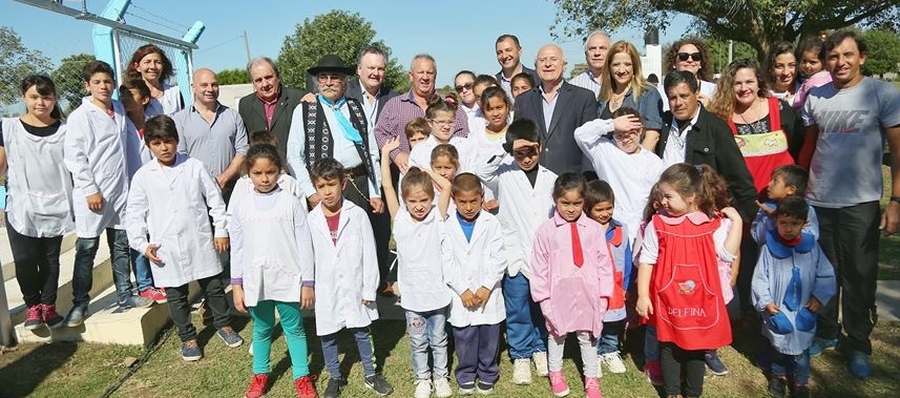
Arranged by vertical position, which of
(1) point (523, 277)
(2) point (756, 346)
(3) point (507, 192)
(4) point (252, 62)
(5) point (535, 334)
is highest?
(4) point (252, 62)

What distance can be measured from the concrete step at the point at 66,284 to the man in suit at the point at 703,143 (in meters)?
4.60

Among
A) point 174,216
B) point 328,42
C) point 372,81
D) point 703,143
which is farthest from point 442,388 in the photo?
point 328,42

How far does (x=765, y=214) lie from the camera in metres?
3.37

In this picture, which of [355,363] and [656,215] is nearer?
[656,215]

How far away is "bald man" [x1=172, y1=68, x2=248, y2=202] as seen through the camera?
4.36 metres

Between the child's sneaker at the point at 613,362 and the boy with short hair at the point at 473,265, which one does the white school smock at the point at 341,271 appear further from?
the child's sneaker at the point at 613,362

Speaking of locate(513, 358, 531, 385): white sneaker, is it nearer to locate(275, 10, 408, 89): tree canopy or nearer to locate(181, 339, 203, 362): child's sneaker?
locate(181, 339, 203, 362): child's sneaker

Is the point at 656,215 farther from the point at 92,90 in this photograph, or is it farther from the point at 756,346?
the point at 92,90

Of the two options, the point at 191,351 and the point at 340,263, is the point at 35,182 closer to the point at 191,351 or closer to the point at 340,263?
the point at 191,351

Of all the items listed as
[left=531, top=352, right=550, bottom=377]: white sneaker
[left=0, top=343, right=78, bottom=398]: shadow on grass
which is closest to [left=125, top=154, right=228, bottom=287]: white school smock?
[left=0, top=343, right=78, bottom=398]: shadow on grass

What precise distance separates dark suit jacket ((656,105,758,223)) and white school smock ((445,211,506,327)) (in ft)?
4.33

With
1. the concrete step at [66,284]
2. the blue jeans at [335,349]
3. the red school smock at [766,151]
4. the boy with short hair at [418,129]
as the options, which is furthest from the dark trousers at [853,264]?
the concrete step at [66,284]

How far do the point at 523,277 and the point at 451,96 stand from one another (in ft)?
6.32

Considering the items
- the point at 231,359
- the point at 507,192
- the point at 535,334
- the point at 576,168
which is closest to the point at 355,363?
the point at 231,359
